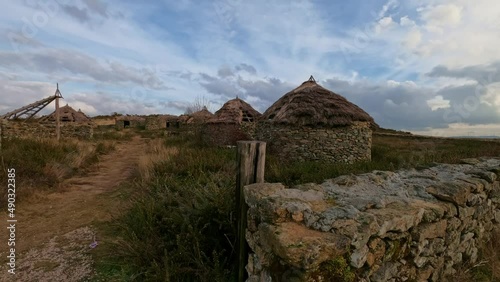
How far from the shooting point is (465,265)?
376 cm

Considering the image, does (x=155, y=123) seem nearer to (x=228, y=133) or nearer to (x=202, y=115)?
(x=202, y=115)

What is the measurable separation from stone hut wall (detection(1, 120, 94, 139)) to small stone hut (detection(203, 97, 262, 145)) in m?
8.45

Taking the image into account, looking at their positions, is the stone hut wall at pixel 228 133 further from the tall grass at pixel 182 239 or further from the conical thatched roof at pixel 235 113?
the tall grass at pixel 182 239

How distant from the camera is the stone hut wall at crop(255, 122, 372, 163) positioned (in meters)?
10.8

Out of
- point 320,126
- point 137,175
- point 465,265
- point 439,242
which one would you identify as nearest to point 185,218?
point 439,242

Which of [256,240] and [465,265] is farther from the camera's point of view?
[465,265]

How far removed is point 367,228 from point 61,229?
15.4ft

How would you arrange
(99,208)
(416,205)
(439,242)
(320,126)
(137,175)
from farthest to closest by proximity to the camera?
(320,126)
(137,175)
(99,208)
(439,242)
(416,205)

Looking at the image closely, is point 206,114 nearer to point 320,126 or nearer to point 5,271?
point 320,126

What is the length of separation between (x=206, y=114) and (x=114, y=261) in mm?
19579

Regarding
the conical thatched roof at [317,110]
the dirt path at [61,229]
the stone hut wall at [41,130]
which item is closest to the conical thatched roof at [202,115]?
the stone hut wall at [41,130]

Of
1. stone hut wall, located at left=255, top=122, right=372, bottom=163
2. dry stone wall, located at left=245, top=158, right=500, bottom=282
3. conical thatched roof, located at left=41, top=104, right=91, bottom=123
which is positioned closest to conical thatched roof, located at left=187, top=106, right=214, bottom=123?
conical thatched roof, located at left=41, top=104, right=91, bottom=123

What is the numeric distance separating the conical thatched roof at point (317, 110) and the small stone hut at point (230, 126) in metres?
3.42

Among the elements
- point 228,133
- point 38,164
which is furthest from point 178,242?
point 228,133
